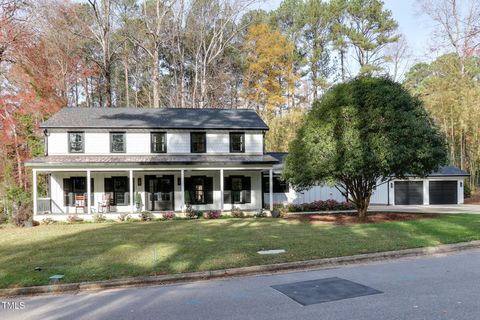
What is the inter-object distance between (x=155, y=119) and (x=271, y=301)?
1742cm

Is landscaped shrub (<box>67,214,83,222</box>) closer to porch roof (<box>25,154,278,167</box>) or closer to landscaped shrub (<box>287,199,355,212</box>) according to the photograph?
porch roof (<box>25,154,278,167</box>)

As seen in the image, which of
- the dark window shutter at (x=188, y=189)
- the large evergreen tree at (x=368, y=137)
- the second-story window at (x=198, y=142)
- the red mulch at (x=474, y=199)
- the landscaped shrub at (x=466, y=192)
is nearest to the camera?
the large evergreen tree at (x=368, y=137)

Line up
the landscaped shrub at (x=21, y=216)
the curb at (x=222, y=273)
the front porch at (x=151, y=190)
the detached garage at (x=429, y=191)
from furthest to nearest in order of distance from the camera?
the detached garage at (x=429, y=191), the front porch at (x=151, y=190), the landscaped shrub at (x=21, y=216), the curb at (x=222, y=273)

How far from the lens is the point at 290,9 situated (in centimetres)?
3747

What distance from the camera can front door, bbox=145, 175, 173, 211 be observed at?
20.2 m

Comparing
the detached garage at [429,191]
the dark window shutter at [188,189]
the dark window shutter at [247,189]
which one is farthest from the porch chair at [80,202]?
the detached garage at [429,191]

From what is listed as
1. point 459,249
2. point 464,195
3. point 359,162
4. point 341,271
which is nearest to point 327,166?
point 359,162

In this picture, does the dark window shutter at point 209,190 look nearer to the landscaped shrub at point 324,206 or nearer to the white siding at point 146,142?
the white siding at point 146,142

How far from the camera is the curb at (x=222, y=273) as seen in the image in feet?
21.0

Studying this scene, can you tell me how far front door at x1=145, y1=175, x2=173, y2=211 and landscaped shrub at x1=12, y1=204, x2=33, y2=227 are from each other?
5831mm

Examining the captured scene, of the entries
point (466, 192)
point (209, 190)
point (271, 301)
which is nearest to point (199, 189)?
point (209, 190)

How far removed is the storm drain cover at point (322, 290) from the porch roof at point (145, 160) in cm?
1289

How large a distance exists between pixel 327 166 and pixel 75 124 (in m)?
13.8

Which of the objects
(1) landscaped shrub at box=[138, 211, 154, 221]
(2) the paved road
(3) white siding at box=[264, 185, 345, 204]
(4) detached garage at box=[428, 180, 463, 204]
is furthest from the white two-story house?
(4) detached garage at box=[428, 180, 463, 204]
